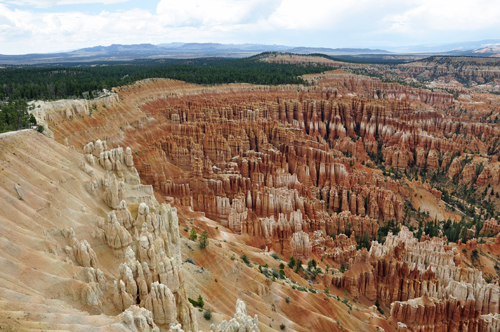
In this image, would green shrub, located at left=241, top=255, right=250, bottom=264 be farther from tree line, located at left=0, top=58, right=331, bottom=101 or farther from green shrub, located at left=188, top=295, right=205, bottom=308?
tree line, located at left=0, top=58, right=331, bottom=101

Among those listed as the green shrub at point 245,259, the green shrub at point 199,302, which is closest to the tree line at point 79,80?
the green shrub at point 245,259

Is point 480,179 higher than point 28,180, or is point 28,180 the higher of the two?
point 28,180

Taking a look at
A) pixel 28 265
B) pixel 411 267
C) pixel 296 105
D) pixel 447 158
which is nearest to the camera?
pixel 28 265

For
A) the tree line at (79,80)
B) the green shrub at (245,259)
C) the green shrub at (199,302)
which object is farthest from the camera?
the tree line at (79,80)

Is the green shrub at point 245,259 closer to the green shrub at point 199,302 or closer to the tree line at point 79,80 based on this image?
the green shrub at point 199,302

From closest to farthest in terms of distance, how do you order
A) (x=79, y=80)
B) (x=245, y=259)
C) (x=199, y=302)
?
1. (x=199, y=302)
2. (x=245, y=259)
3. (x=79, y=80)

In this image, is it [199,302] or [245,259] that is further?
[245,259]

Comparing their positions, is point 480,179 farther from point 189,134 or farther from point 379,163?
point 189,134

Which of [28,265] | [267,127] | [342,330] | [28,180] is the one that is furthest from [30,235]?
[267,127]

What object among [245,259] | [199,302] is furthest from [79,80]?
[199,302]

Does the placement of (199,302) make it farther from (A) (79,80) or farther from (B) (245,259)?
(A) (79,80)

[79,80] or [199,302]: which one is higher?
[79,80]
